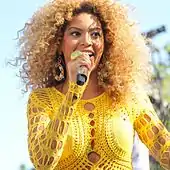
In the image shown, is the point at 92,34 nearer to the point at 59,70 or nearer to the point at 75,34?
the point at 75,34

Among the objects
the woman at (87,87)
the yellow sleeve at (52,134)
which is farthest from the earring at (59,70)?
the yellow sleeve at (52,134)

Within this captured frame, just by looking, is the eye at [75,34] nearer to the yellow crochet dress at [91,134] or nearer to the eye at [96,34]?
the eye at [96,34]

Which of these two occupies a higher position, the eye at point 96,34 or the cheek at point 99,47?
the eye at point 96,34

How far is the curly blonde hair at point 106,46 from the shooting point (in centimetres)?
306

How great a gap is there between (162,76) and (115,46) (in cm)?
1185

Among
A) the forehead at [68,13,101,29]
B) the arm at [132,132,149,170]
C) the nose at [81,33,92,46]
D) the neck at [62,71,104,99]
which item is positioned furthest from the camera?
the arm at [132,132,149,170]

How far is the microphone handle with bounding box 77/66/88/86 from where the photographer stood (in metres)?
2.59

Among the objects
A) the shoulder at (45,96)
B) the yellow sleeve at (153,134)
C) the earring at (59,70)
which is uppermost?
the earring at (59,70)

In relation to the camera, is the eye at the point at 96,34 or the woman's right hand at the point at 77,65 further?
the eye at the point at 96,34

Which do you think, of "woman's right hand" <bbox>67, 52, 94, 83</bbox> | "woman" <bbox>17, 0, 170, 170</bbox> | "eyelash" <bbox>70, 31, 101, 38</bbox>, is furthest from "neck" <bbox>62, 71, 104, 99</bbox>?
"woman's right hand" <bbox>67, 52, 94, 83</bbox>

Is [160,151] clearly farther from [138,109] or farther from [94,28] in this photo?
[94,28]

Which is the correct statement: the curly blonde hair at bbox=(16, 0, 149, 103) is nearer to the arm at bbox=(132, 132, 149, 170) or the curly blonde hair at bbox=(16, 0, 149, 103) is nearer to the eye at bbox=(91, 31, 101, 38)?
the eye at bbox=(91, 31, 101, 38)

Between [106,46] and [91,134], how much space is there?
18.8 inches

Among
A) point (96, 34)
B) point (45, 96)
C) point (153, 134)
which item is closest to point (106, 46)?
point (96, 34)
